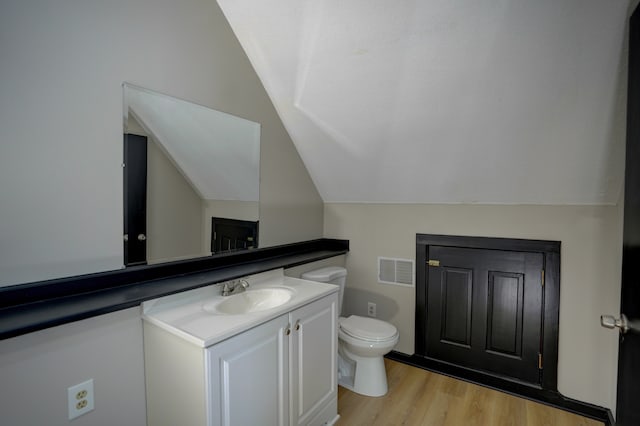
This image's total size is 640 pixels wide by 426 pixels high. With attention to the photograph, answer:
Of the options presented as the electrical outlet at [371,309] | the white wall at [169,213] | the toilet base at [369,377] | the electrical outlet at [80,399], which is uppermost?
the white wall at [169,213]

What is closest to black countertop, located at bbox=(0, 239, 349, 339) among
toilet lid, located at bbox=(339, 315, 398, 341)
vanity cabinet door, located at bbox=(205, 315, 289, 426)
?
vanity cabinet door, located at bbox=(205, 315, 289, 426)

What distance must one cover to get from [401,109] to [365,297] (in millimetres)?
1639

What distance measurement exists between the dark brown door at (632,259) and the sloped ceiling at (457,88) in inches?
19.4

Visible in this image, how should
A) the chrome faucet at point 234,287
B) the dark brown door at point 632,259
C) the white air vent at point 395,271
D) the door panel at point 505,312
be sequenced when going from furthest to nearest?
1. the white air vent at point 395,271
2. the door panel at point 505,312
3. the chrome faucet at point 234,287
4. the dark brown door at point 632,259

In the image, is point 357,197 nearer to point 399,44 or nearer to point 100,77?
point 399,44

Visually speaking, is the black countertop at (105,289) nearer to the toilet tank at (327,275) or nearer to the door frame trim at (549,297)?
the toilet tank at (327,275)

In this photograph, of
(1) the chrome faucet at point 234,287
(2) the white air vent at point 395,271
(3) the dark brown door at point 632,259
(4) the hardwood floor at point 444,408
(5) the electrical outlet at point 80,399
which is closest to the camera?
(3) the dark brown door at point 632,259

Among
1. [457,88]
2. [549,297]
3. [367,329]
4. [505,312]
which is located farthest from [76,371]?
[549,297]

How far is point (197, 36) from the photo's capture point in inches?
67.5

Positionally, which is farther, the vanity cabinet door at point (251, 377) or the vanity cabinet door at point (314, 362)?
the vanity cabinet door at point (314, 362)

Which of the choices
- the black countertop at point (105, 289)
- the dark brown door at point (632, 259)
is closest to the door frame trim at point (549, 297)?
the dark brown door at point (632, 259)

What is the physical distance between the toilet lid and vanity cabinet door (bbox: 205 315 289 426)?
75 centimetres

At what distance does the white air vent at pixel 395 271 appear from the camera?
8.62 feet

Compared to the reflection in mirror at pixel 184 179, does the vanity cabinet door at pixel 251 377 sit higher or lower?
lower
